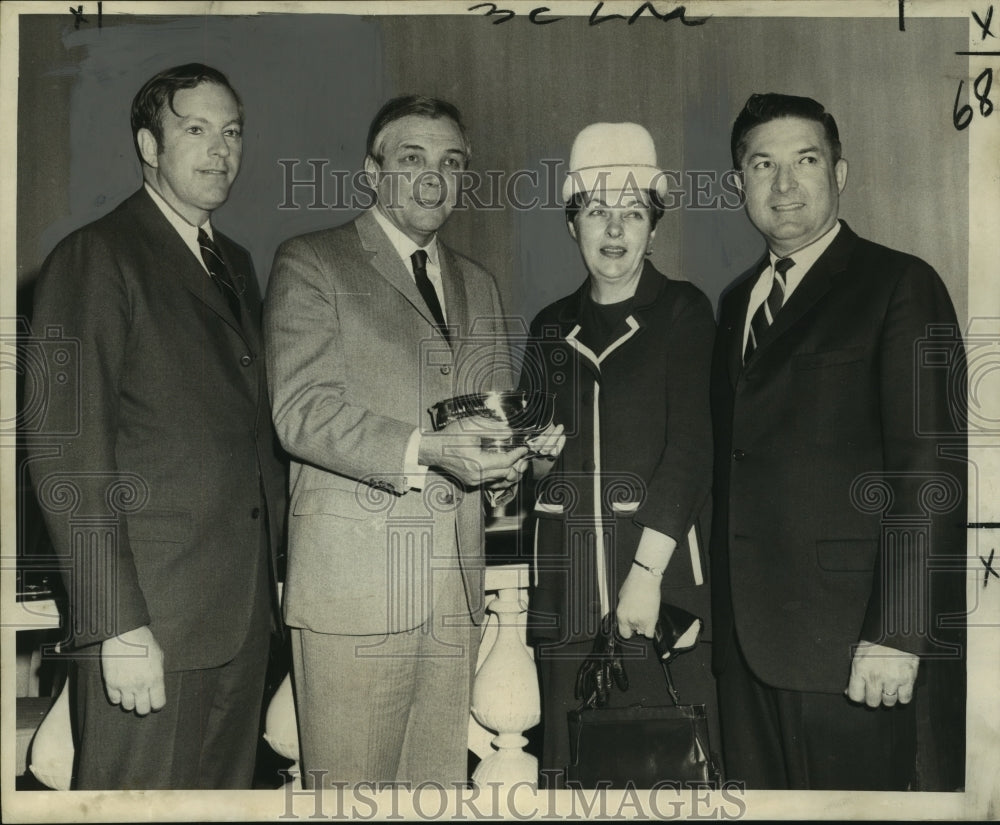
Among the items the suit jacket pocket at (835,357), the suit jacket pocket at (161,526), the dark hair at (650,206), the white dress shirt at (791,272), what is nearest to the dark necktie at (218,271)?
the suit jacket pocket at (161,526)

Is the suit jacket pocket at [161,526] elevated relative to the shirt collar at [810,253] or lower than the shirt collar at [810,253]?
lower

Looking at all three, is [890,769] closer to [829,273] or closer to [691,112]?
[829,273]

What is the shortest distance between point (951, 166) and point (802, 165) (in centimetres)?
47

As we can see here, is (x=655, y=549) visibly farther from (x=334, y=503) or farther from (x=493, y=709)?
(x=334, y=503)

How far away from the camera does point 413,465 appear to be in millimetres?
3148

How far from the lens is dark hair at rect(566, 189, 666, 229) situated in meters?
3.27

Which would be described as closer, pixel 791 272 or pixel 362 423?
pixel 362 423

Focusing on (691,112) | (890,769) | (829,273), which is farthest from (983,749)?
(691,112)

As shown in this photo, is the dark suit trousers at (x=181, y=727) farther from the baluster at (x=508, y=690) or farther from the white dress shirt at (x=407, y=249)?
the white dress shirt at (x=407, y=249)

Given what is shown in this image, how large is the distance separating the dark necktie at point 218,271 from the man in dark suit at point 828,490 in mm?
1370

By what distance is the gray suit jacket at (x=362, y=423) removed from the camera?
10.3ft

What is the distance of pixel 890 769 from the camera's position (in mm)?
3252

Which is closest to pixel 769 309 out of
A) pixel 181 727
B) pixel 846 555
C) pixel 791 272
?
pixel 791 272

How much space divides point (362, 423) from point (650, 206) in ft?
3.40
